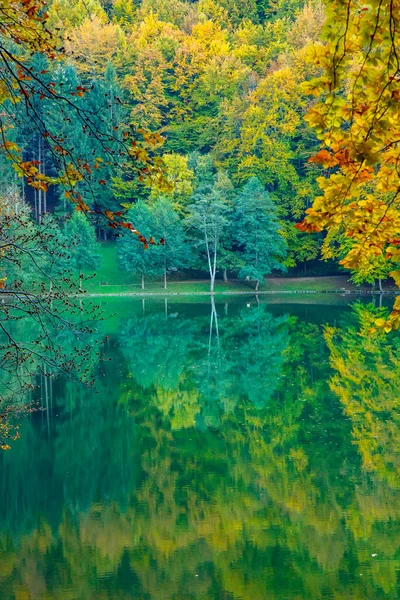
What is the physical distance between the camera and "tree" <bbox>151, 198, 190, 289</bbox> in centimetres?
5106

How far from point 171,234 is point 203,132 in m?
14.0

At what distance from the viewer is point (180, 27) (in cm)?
7725

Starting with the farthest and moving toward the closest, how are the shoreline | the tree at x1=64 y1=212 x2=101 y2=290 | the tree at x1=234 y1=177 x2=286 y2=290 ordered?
the tree at x1=234 y1=177 x2=286 y2=290 < the tree at x1=64 y1=212 x2=101 y2=290 < the shoreline

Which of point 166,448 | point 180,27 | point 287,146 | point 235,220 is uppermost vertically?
point 180,27

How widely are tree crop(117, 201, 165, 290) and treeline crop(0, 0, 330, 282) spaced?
0.29 ft

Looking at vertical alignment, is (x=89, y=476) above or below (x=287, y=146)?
below

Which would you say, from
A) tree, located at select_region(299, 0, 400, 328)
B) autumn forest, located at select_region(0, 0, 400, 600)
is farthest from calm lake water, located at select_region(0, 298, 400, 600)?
tree, located at select_region(299, 0, 400, 328)

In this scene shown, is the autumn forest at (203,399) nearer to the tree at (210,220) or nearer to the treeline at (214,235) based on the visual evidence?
the treeline at (214,235)

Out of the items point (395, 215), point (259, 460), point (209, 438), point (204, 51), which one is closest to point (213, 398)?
point (209, 438)

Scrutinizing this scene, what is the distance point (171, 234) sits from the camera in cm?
5169

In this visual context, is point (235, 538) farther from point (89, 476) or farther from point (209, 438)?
point (209, 438)

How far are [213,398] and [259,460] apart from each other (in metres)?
5.46

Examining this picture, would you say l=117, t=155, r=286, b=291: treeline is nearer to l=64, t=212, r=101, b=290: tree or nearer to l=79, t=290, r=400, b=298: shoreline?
l=79, t=290, r=400, b=298: shoreline

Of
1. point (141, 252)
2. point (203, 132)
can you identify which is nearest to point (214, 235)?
point (141, 252)
